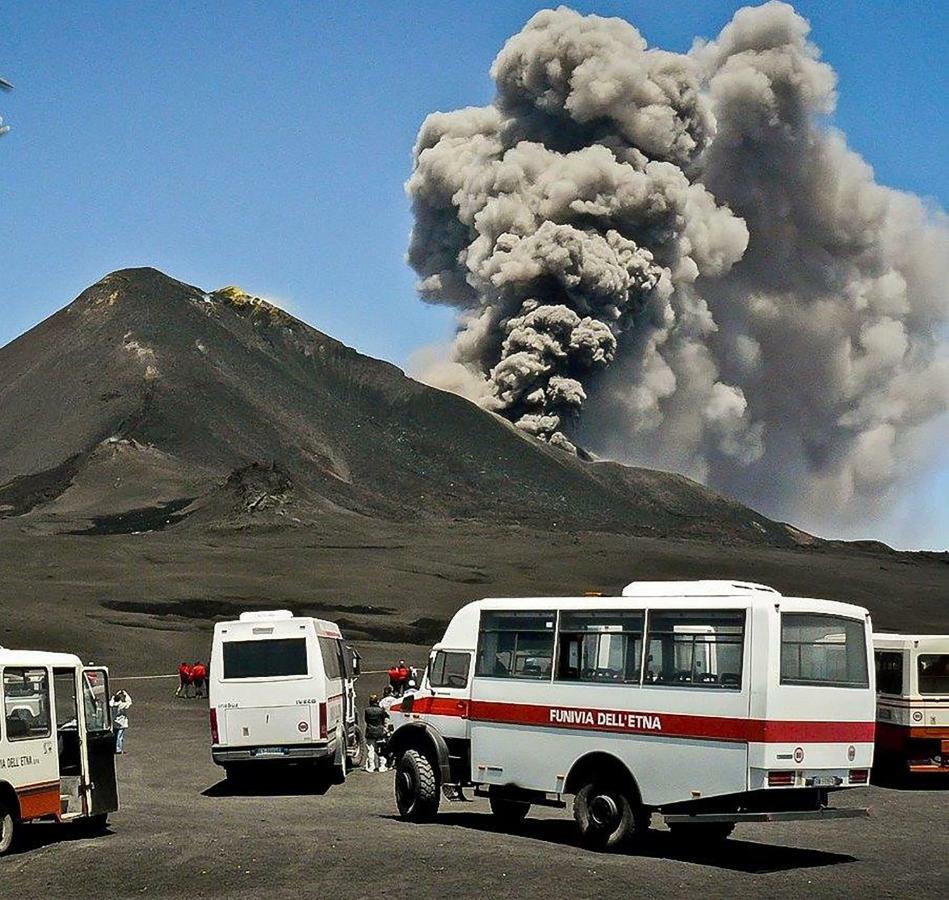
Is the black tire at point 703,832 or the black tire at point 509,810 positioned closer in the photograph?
the black tire at point 703,832

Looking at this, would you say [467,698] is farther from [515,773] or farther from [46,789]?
[46,789]

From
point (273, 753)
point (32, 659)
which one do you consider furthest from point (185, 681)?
point (32, 659)

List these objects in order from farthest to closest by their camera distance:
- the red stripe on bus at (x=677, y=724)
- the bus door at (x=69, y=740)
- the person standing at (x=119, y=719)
A: the person standing at (x=119, y=719), the bus door at (x=69, y=740), the red stripe on bus at (x=677, y=724)

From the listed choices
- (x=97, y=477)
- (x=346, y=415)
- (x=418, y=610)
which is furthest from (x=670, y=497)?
(x=418, y=610)

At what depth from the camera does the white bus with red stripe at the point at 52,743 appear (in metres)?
20.1

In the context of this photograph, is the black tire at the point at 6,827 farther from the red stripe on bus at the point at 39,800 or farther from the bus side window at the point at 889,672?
the bus side window at the point at 889,672

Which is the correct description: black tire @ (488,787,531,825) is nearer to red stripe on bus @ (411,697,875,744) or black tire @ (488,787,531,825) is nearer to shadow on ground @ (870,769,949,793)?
red stripe on bus @ (411,697,875,744)

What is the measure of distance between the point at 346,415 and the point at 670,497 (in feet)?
121

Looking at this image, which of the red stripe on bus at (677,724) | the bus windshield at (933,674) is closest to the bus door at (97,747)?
the red stripe on bus at (677,724)

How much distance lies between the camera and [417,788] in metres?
23.5

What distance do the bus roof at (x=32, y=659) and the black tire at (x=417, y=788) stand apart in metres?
5.27

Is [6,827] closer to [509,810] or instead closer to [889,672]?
[509,810]

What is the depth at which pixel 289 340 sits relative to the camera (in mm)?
192500

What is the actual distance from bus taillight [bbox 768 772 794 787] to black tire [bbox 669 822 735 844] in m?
2.71
